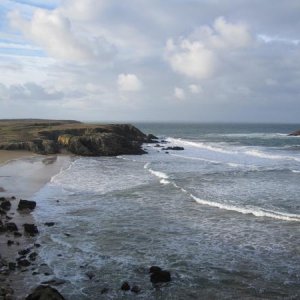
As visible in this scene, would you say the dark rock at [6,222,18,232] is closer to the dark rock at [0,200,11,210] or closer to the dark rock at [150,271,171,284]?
the dark rock at [0,200,11,210]

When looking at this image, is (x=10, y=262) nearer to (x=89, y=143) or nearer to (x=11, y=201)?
(x=11, y=201)

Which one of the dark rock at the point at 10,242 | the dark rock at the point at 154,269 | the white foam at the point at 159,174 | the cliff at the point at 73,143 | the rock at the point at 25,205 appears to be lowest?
the dark rock at the point at 10,242

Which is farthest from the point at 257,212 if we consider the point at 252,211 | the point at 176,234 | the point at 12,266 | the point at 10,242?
the point at 12,266

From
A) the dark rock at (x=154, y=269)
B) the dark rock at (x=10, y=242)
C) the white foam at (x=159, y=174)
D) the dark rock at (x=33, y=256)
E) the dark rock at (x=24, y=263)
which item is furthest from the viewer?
the white foam at (x=159, y=174)

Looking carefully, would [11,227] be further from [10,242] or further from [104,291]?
[104,291]

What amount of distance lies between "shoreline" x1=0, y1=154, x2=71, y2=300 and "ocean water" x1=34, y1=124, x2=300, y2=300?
2.35 feet

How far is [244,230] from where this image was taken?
20453 mm

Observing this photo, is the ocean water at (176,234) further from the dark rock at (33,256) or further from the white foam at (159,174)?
the white foam at (159,174)

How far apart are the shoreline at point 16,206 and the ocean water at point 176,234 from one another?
2.35ft

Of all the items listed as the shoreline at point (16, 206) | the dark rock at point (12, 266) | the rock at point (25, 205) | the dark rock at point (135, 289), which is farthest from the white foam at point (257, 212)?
the dark rock at point (12, 266)

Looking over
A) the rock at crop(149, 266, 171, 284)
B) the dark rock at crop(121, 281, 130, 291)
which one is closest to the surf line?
the rock at crop(149, 266, 171, 284)

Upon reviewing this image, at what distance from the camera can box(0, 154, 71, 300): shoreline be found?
554 inches

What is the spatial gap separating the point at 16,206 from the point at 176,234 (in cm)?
990

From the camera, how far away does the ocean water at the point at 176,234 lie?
1416cm
